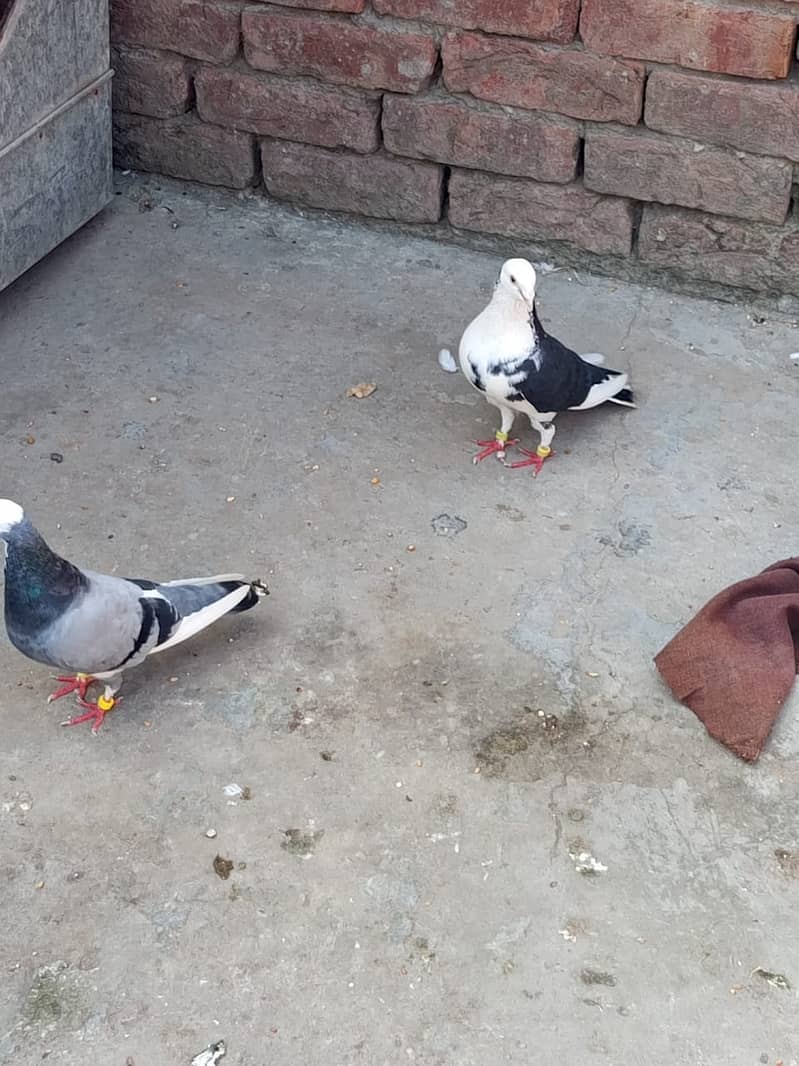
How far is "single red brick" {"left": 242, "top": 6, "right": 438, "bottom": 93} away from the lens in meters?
5.12

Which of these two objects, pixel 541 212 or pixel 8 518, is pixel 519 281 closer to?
pixel 541 212

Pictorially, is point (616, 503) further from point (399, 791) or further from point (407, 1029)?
point (407, 1029)

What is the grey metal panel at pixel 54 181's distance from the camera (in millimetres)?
4859

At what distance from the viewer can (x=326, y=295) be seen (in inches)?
208

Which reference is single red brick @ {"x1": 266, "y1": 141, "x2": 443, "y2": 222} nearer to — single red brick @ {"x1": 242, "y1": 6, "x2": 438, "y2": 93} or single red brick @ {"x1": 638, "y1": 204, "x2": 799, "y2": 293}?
single red brick @ {"x1": 242, "y1": 6, "x2": 438, "y2": 93}

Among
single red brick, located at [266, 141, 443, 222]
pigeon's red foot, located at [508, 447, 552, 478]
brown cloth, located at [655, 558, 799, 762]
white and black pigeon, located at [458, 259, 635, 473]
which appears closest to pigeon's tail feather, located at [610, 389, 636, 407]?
white and black pigeon, located at [458, 259, 635, 473]

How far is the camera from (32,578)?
3.22 meters

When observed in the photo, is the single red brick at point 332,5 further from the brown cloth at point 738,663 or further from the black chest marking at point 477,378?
the brown cloth at point 738,663

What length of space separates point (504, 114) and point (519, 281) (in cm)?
140

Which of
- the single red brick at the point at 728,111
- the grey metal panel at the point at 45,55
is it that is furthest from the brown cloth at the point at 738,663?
the grey metal panel at the point at 45,55

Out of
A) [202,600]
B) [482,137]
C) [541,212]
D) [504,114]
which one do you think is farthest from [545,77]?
[202,600]

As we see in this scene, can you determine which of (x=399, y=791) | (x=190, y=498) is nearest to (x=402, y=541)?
(x=190, y=498)

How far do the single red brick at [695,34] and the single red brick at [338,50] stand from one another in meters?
0.66

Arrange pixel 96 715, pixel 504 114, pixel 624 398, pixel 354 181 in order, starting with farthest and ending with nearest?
pixel 354 181, pixel 504 114, pixel 624 398, pixel 96 715
